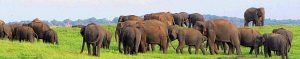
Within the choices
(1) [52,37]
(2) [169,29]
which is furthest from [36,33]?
(2) [169,29]

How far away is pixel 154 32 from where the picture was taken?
32219 mm

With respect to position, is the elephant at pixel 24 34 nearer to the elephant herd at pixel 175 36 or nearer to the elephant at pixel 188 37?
the elephant herd at pixel 175 36

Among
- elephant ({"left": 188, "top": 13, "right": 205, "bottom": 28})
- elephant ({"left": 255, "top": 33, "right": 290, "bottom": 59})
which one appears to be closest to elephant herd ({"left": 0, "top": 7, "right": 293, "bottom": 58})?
elephant ({"left": 255, "top": 33, "right": 290, "bottom": 59})

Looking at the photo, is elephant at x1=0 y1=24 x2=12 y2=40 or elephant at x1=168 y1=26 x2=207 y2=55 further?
elephant at x1=0 y1=24 x2=12 y2=40

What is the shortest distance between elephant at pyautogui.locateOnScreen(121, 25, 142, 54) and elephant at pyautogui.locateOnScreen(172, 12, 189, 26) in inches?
1027

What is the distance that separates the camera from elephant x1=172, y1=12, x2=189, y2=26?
5541cm

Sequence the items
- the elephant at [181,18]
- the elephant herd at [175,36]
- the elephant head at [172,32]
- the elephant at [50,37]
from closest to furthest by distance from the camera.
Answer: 1. the elephant herd at [175,36]
2. the elephant head at [172,32]
3. the elephant at [50,37]
4. the elephant at [181,18]

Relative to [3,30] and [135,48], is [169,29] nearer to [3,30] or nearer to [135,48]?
[135,48]

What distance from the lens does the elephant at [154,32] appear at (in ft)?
104

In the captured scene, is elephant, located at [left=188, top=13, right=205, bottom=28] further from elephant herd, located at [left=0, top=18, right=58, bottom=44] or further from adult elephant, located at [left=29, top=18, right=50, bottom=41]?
elephant herd, located at [left=0, top=18, right=58, bottom=44]

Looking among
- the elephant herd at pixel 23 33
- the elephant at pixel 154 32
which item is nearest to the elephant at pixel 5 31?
the elephant herd at pixel 23 33

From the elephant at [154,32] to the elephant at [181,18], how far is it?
22010 mm

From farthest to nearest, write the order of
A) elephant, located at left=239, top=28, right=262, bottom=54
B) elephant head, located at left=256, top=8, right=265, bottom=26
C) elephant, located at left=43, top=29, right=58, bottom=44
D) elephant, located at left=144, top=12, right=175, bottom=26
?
elephant head, located at left=256, top=8, right=265, bottom=26
elephant, located at left=144, top=12, right=175, bottom=26
elephant, located at left=43, top=29, right=58, bottom=44
elephant, located at left=239, top=28, right=262, bottom=54

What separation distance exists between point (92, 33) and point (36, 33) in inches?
476
